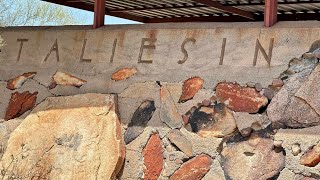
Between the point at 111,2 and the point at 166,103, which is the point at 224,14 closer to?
the point at 111,2

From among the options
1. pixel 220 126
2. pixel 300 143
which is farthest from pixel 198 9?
pixel 300 143

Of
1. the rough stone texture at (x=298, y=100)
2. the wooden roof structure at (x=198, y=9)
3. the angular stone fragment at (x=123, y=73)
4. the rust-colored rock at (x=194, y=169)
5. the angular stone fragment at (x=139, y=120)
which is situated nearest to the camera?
the rough stone texture at (x=298, y=100)

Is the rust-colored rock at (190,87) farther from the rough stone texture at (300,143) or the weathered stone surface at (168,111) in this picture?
the rough stone texture at (300,143)

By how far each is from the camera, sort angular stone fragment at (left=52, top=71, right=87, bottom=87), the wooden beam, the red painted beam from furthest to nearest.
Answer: the wooden beam, angular stone fragment at (left=52, top=71, right=87, bottom=87), the red painted beam

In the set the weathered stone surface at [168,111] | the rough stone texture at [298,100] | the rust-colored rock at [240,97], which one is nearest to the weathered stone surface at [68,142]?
the weathered stone surface at [168,111]

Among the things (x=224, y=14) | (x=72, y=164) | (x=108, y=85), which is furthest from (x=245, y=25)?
(x=224, y=14)

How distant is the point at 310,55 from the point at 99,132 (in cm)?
200

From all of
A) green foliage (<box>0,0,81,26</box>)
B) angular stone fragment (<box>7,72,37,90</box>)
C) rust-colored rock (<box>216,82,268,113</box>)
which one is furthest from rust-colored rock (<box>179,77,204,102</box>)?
green foliage (<box>0,0,81,26</box>)

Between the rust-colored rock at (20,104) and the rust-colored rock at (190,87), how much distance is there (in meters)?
1.67

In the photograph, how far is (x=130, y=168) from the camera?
7.23 meters

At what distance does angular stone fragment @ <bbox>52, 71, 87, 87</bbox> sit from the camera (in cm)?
788

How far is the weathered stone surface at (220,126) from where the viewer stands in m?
6.80

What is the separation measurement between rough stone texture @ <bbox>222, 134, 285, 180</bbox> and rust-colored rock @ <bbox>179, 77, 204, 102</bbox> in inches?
24.7

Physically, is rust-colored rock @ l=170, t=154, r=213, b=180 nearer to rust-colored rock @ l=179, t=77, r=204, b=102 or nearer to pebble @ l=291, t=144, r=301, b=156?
rust-colored rock @ l=179, t=77, r=204, b=102
